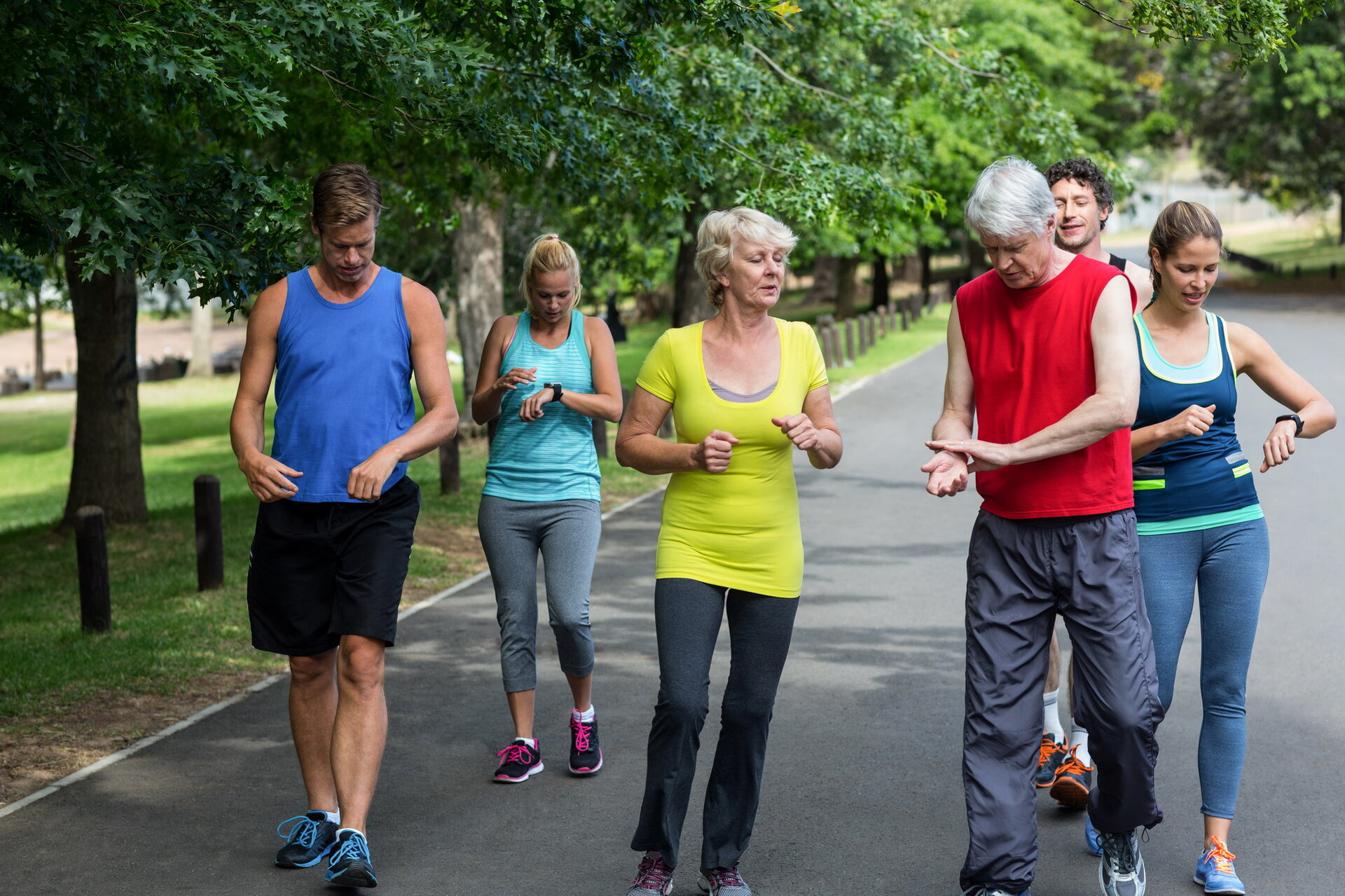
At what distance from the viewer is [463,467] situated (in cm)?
1664

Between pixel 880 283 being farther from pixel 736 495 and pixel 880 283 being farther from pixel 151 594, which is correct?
pixel 736 495

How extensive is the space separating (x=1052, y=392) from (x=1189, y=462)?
65 centimetres

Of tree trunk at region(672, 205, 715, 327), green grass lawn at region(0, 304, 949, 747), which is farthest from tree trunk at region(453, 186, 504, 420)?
tree trunk at region(672, 205, 715, 327)

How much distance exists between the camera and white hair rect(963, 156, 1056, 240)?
3.87 m

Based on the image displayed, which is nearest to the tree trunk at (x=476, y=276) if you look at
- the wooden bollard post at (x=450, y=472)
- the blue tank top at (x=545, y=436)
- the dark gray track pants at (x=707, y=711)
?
the wooden bollard post at (x=450, y=472)

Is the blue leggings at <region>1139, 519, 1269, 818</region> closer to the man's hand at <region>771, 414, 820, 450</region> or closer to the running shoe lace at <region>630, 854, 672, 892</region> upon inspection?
the man's hand at <region>771, 414, 820, 450</region>

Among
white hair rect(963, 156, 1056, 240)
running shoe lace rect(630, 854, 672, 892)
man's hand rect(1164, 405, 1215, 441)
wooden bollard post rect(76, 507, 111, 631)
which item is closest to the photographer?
→ white hair rect(963, 156, 1056, 240)

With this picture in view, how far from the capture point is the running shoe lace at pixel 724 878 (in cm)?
430

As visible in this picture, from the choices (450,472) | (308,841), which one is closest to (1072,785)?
(308,841)

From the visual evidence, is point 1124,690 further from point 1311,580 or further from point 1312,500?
point 1312,500

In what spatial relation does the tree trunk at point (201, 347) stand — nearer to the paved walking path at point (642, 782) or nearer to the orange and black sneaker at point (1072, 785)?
the paved walking path at point (642, 782)

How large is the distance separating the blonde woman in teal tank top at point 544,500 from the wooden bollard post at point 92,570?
12.1 ft

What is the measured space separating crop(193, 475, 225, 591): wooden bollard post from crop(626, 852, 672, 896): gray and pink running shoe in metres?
6.03

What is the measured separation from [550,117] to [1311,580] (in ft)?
17.2
